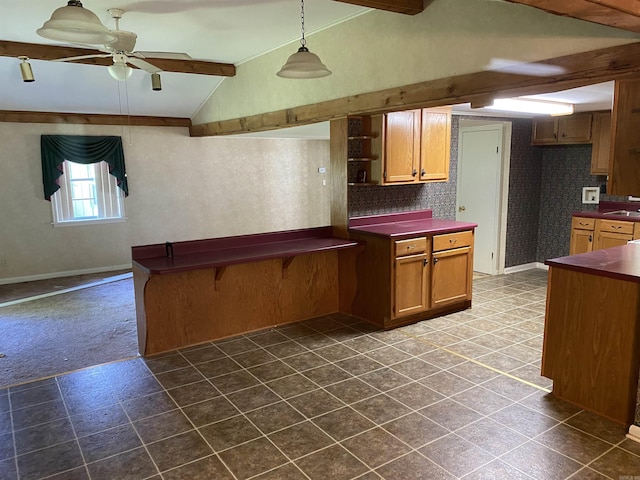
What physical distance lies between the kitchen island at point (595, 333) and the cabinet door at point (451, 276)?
1561 millimetres

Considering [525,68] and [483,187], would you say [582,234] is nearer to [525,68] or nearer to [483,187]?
[483,187]

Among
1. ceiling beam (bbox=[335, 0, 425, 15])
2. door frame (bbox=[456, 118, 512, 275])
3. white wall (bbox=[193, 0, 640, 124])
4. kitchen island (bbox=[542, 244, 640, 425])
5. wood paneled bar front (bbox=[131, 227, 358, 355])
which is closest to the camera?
kitchen island (bbox=[542, 244, 640, 425])

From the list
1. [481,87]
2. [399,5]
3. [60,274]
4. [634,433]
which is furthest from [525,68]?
[60,274]

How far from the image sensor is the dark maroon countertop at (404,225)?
438cm

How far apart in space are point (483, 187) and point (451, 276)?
2.21 meters

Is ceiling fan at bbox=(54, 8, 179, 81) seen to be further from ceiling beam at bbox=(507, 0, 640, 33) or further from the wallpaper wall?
the wallpaper wall

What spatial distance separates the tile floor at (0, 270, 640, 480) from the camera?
238cm

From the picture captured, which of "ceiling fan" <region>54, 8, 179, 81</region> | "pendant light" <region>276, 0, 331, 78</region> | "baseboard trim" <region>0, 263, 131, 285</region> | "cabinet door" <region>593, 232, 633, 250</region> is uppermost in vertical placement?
"ceiling fan" <region>54, 8, 179, 81</region>

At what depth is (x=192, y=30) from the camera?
13.8 ft

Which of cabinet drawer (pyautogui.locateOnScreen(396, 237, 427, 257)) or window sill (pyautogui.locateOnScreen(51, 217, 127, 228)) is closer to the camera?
cabinet drawer (pyautogui.locateOnScreen(396, 237, 427, 257))

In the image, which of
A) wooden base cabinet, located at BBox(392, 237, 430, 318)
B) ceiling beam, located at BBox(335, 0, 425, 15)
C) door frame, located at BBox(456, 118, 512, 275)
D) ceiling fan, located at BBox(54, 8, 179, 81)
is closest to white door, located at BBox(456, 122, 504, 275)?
door frame, located at BBox(456, 118, 512, 275)

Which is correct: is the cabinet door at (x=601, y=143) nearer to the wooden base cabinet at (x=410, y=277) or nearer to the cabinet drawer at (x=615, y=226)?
the cabinet drawer at (x=615, y=226)

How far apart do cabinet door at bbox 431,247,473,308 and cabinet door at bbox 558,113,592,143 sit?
7.93ft

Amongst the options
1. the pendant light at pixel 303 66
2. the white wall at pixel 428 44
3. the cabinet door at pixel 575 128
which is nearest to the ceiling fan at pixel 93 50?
the white wall at pixel 428 44
